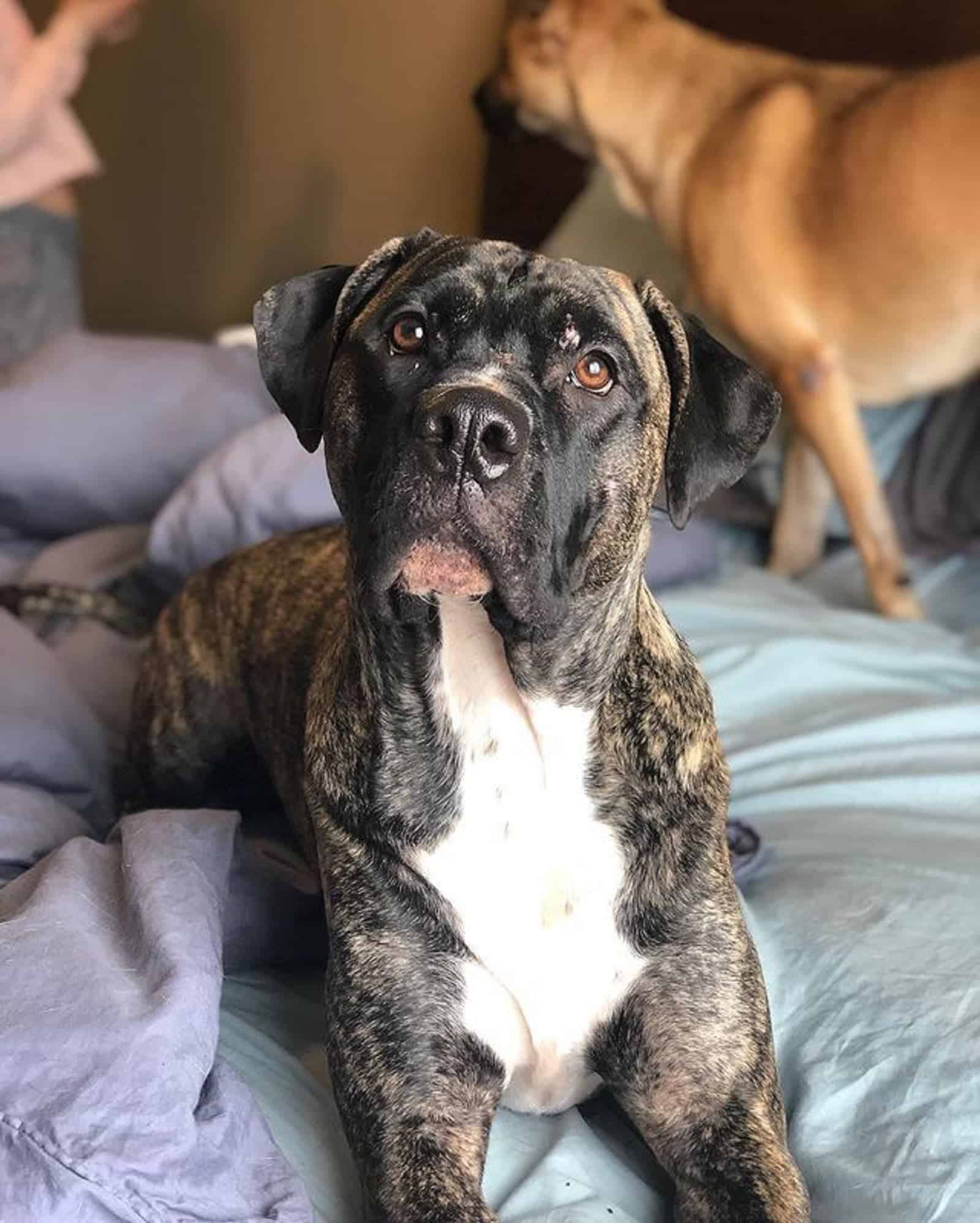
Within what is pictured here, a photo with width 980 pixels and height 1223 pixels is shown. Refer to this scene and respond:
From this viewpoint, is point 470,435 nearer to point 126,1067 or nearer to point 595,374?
point 595,374

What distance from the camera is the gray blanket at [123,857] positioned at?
1.24 m

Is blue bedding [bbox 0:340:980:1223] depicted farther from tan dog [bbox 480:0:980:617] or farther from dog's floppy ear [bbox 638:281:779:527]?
tan dog [bbox 480:0:980:617]

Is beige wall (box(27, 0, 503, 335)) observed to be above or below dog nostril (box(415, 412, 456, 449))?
below

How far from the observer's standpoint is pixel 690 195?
3270mm

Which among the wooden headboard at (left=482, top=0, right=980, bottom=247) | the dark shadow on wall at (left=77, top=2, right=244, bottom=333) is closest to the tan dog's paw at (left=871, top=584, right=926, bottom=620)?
the wooden headboard at (left=482, top=0, right=980, bottom=247)

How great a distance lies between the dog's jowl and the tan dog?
1.58 meters

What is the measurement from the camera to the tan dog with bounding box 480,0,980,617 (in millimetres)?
2936

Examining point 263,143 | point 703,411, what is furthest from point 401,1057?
point 263,143

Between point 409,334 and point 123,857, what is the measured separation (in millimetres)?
663

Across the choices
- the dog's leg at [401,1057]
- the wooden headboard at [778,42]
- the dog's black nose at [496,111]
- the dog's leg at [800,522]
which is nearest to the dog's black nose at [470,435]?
the dog's leg at [401,1057]

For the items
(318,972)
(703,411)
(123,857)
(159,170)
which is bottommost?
(159,170)

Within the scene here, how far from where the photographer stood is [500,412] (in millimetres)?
1267

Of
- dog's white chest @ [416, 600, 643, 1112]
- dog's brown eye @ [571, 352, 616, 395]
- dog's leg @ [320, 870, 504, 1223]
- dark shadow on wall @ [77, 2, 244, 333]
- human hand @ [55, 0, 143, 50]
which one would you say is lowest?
dark shadow on wall @ [77, 2, 244, 333]

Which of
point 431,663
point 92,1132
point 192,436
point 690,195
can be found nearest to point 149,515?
point 192,436
